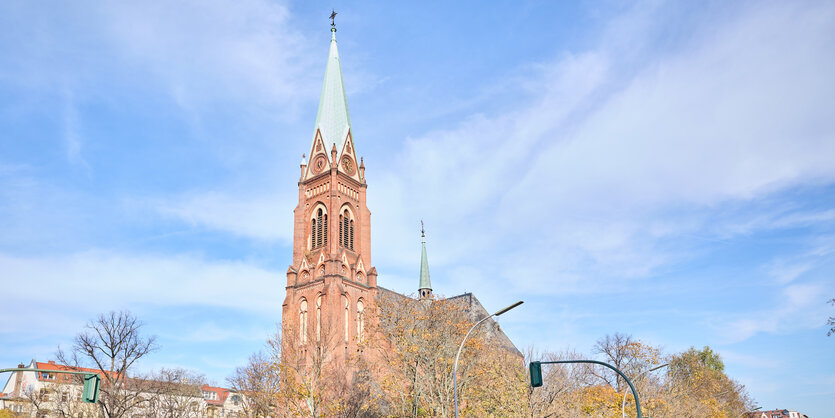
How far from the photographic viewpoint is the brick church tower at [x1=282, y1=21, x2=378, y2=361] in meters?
55.9

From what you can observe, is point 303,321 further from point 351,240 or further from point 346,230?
point 346,230

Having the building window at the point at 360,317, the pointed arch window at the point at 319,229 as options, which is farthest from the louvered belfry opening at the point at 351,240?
the building window at the point at 360,317

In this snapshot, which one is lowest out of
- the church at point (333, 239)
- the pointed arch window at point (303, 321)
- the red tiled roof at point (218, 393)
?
the red tiled roof at point (218, 393)

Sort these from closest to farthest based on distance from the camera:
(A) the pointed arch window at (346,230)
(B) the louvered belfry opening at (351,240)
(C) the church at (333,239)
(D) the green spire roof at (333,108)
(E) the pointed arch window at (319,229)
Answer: (C) the church at (333,239)
(E) the pointed arch window at (319,229)
(A) the pointed arch window at (346,230)
(B) the louvered belfry opening at (351,240)
(D) the green spire roof at (333,108)

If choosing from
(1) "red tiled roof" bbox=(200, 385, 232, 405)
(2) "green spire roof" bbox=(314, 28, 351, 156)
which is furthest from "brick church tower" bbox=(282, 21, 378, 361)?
(1) "red tiled roof" bbox=(200, 385, 232, 405)

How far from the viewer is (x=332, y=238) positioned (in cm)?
5862

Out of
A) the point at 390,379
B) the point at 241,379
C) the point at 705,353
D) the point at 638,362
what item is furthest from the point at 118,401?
the point at 705,353

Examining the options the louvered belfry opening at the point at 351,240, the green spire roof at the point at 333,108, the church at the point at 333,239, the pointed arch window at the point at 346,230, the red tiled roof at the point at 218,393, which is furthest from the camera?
the red tiled roof at the point at 218,393

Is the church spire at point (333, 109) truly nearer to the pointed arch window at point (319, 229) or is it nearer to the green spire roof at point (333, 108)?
the green spire roof at point (333, 108)

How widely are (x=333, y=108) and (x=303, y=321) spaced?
77.2 ft

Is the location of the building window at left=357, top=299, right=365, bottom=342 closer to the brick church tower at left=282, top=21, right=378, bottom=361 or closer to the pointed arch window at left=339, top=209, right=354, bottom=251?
the brick church tower at left=282, top=21, right=378, bottom=361

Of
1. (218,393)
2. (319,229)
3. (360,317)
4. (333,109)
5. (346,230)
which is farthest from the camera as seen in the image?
(218,393)

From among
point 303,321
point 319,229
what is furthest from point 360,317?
point 319,229

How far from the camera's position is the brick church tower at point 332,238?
55.9m
